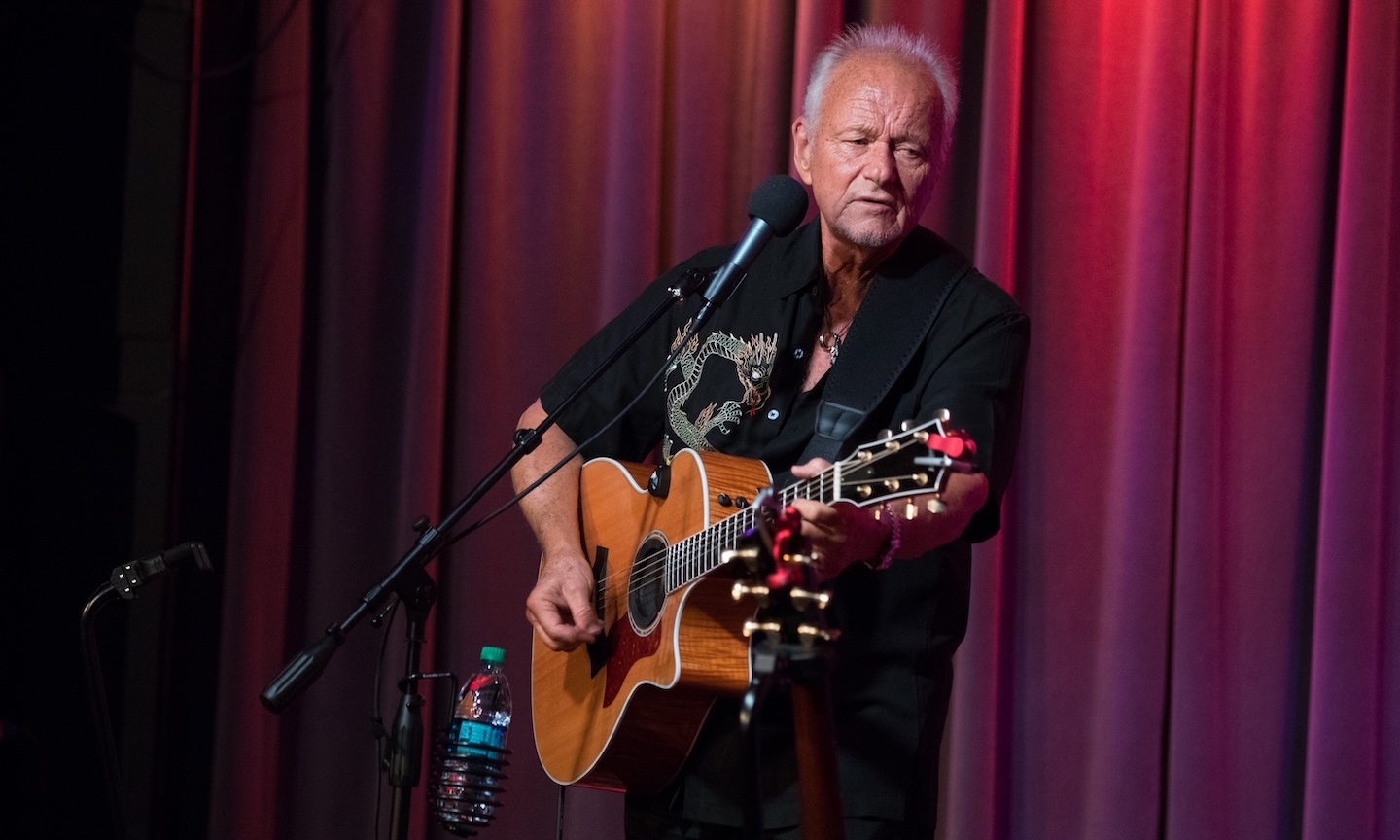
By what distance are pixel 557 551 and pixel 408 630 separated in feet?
1.38

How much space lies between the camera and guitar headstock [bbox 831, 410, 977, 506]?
1691mm

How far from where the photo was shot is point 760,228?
230 centimetres

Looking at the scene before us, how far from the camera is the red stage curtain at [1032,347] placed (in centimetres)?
323

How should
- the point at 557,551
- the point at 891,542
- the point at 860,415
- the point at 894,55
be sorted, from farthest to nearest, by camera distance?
the point at 557,551
the point at 894,55
the point at 860,415
the point at 891,542

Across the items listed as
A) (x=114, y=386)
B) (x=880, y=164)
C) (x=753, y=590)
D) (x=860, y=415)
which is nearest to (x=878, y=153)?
(x=880, y=164)

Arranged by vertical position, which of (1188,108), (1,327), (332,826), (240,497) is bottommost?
(332,826)

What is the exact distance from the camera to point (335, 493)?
3.64 m

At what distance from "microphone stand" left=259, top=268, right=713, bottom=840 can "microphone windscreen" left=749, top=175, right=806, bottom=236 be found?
148 mm

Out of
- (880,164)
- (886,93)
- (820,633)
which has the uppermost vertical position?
(886,93)

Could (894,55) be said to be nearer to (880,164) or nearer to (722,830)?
(880,164)

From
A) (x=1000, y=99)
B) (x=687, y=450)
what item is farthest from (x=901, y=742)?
(x=1000, y=99)

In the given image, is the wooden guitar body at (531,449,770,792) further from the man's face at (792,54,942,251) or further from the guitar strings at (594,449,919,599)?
the man's face at (792,54,942,251)

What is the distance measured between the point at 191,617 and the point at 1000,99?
254cm

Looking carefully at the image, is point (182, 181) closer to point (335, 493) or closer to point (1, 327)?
point (1, 327)
